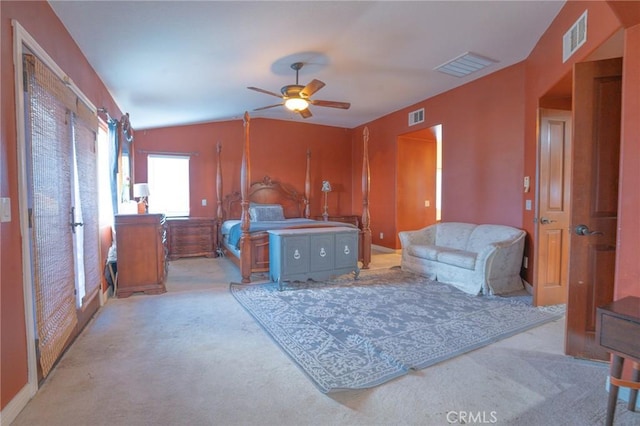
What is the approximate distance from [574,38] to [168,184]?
21.4 ft

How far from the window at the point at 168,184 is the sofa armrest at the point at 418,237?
4360 mm

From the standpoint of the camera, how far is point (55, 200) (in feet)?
8.09

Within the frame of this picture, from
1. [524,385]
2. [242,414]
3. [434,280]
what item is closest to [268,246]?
[434,280]

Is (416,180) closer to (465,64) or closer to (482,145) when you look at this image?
(482,145)

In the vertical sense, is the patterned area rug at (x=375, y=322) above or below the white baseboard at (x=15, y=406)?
below

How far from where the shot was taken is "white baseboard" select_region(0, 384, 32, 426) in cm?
174

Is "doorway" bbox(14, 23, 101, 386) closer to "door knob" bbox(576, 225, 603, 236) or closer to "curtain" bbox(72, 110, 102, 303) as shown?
"curtain" bbox(72, 110, 102, 303)

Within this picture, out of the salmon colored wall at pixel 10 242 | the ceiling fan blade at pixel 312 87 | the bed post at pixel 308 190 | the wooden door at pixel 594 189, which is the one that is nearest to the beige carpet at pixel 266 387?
the salmon colored wall at pixel 10 242

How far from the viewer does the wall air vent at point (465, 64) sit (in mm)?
4238

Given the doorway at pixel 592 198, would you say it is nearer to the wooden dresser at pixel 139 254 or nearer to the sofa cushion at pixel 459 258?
the sofa cushion at pixel 459 258

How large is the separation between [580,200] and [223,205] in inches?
236

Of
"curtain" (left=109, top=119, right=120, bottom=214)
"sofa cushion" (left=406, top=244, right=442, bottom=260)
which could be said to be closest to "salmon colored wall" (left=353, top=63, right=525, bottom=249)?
"sofa cushion" (left=406, top=244, right=442, bottom=260)

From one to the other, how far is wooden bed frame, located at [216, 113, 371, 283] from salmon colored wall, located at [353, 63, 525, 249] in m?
1.39

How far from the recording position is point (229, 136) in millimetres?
7141
